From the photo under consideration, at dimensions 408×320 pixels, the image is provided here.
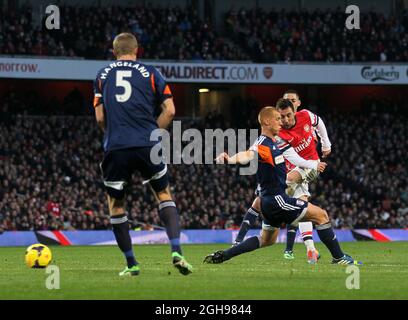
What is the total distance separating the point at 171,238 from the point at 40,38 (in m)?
27.5

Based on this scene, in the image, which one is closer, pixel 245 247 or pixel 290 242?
pixel 245 247

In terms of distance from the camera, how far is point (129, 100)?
10.7 m

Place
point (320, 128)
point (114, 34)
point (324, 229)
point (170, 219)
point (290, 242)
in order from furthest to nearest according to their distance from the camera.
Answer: point (114, 34) < point (290, 242) < point (320, 128) < point (324, 229) < point (170, 219)

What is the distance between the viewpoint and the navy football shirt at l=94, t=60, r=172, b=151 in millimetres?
10617

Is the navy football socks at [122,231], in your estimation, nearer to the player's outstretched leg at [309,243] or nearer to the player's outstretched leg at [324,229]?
the player's outstretched leg at [324,229]

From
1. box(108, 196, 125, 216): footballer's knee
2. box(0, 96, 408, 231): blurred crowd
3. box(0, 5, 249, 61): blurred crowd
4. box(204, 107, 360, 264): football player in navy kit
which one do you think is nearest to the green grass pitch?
box(204, 107, 360, 264): football player in navy kit

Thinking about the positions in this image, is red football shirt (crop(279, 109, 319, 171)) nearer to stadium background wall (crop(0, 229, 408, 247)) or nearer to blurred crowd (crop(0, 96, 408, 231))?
stadium background wall (crop(0, 229, 408, 247))

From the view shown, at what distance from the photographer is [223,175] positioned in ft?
122

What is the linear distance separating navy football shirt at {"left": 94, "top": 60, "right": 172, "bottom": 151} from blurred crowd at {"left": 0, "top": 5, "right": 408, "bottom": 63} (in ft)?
85.6

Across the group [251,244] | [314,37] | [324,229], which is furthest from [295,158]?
[314,37]

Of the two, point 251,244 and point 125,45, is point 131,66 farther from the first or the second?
point 251,244

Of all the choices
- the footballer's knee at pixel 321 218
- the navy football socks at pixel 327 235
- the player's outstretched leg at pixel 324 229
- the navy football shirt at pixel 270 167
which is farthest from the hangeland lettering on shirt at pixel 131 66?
the navy football socks at pixel 327 235

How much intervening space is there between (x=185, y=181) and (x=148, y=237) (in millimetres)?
6166
